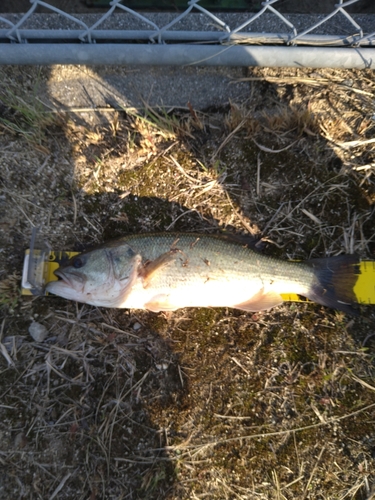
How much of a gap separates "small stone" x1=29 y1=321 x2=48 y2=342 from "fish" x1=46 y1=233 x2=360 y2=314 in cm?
49

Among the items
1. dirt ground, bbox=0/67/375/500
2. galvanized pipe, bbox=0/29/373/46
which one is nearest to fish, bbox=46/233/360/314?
dirt ground, bbox=0/67/375/500

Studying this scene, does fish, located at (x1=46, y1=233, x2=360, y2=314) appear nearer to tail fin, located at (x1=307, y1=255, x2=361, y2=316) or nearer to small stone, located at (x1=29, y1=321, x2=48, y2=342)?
tail fin, located at (x1=307, y1=255, x2=361, y2=316)

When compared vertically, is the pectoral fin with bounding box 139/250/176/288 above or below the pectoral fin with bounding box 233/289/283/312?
above

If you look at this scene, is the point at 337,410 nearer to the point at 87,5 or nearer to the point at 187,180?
the point at 187,180

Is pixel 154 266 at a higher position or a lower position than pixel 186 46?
lower

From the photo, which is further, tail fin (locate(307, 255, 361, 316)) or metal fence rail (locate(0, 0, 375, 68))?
tail fin (locate(307, 255, 361, 316))

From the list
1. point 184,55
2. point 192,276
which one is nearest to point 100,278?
point 192,276

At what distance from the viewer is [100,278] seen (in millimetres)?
3158

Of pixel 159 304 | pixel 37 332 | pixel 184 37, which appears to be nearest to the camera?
pixel 184 37

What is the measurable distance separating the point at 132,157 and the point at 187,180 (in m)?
0.65

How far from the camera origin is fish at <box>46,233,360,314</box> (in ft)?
10.3

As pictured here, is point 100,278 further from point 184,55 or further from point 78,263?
point 184,55

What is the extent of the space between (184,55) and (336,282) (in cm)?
265

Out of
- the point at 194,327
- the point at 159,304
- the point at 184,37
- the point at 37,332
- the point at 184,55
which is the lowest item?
the point at 37,332
